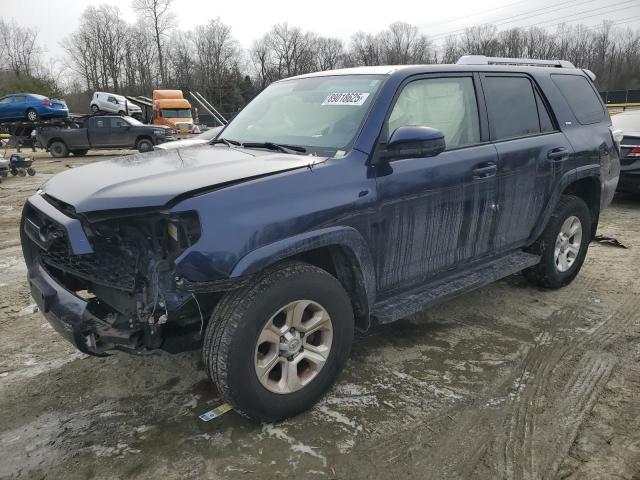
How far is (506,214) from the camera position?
3.93 meters

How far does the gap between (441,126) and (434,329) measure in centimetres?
158

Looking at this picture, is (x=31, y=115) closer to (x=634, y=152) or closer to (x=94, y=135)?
(x=94, y=135)

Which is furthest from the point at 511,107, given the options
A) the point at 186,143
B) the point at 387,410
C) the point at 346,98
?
the point at 186,143

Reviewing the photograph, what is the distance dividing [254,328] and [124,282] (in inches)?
28.3

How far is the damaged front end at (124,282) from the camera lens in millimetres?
2451

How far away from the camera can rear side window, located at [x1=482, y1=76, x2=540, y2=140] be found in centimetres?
388

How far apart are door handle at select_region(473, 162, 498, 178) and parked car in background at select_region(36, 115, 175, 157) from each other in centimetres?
1993

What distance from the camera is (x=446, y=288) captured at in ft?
11.6

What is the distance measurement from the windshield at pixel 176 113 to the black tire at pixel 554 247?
98.9 ft

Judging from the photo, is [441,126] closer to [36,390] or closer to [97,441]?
[97,441]

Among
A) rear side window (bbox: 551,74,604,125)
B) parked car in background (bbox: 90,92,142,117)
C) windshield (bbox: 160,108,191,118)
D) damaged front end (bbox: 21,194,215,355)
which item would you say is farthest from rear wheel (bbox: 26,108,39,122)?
rear side window (bbox: 551,74,604,125)

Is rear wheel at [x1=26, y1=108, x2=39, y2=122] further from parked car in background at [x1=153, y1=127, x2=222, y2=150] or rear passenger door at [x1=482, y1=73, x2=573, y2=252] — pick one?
rear passenger door at [x1=482, y1=73, x2=573, y2=252]

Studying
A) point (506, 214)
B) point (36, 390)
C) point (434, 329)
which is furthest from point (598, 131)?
point (36, 390)

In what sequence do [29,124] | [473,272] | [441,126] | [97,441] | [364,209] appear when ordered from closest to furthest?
[97,441]
[364,209]
[441,126]
[473,272]
[29,124]
